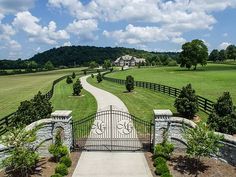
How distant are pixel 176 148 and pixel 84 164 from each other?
15.4ft

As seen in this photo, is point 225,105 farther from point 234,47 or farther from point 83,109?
point 234,47

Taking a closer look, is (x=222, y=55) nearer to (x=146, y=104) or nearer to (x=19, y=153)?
(x=146, y=104)

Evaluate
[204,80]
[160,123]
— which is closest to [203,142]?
[160,123]

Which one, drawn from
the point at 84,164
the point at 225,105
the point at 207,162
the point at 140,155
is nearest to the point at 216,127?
the point at 225,105

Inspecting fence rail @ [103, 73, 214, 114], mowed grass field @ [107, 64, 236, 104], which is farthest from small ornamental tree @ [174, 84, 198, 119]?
mowed grass field @ [107, 64, 236, 104]

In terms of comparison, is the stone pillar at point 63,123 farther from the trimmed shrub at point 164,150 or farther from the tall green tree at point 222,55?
the tall green tree at point 222,55

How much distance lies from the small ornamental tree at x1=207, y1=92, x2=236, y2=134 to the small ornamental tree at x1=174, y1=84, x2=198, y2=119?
497 centimetres

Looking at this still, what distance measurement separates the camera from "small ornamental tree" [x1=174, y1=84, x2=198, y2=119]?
22.3 meters

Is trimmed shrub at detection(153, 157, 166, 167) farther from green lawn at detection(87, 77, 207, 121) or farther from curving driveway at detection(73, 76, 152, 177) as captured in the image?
green lawn at detection(87, 77, 207, 121)

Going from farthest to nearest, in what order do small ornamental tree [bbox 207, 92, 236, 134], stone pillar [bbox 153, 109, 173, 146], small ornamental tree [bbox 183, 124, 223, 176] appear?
1. small ornamental tree [bbox 207, 92, 236, 134]
2. stone pillar [bbox 153, 109, 173, 146]
3. small ornamental tree [bbox 183, 124, 223, 176]

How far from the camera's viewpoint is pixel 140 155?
1505cm

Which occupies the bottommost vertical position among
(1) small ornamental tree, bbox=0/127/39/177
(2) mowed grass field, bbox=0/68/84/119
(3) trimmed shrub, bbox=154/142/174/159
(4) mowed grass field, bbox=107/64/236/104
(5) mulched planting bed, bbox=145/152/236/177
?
(2) mowed grass field, bbox=0/68/84/119

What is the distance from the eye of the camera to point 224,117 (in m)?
16.1

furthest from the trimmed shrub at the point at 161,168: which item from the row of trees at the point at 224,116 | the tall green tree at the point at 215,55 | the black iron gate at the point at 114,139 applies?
the tall green tree at the point at 215,55
